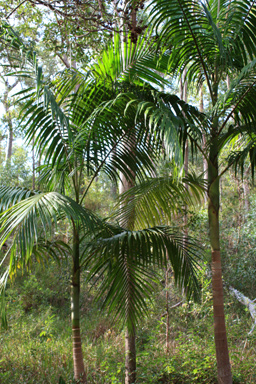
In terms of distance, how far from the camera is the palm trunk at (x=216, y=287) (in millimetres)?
3484

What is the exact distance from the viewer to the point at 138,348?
633 cm

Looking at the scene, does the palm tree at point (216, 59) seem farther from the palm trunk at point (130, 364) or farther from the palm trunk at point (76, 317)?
the palm trunk at point (130, 364)

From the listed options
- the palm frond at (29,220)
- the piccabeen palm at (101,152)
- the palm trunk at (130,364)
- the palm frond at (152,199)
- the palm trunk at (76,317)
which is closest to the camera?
Answer: the palm frond at (29,220)

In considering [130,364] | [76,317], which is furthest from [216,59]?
[130,364]

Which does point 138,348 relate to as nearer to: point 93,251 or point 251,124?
point 93,251

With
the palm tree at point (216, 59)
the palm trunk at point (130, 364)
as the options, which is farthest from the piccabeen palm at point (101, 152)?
the palm trunk at point (130, 364)

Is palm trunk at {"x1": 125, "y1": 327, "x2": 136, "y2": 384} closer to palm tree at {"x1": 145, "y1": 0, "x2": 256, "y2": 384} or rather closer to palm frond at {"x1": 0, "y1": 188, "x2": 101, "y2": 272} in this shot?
palm tree at {"x1": 145, "y1": 0, "x2": 256, "y2": 384}

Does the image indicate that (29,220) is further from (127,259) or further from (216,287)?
(216,287)

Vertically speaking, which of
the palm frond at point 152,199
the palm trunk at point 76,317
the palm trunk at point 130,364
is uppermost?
the palm frond at point 152,199

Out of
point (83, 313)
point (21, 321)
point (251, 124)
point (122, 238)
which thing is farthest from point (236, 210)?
point (122, 238)

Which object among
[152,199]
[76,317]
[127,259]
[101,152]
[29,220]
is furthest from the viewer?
[152,199]

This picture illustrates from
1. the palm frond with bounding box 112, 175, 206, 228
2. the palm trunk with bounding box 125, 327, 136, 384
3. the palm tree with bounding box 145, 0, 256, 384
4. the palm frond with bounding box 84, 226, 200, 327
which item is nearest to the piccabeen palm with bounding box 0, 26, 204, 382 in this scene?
the palm frond with bounding box 84, 226, 200, 327

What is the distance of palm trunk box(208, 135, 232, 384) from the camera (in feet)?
11.4

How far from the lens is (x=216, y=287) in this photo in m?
3.57
